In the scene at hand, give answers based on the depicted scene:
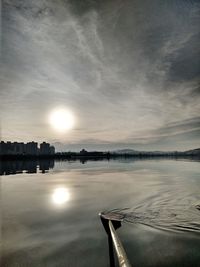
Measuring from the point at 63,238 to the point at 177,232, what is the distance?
3719mm

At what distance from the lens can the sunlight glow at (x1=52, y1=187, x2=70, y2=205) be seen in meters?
13.2

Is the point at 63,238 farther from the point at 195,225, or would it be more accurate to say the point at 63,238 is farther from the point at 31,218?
the point at 195,225

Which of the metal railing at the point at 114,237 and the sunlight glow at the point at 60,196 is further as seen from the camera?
the sunlight glow at the point at 60,196

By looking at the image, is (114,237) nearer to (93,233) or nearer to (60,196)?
(93,233)

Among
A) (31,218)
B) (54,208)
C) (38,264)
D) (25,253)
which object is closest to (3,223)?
(31,218)

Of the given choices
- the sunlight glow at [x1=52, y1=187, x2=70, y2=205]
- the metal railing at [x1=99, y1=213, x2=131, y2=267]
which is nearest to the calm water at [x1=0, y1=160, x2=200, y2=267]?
the sunlight glow at [x1=52, y1=187, x2=70, y2=205]

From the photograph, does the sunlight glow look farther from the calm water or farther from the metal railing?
the metal railing

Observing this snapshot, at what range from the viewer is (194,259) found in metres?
5.28

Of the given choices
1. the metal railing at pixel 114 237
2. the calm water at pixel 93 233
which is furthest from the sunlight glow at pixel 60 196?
the metal railing at pixel 114 237

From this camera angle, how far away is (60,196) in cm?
1484

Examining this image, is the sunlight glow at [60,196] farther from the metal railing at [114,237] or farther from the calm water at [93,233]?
the metal railing at [114,237]

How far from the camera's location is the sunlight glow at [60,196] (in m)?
13.2

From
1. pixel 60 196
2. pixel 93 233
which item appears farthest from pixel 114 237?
pixel 60 196

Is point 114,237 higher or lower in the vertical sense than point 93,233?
higher
